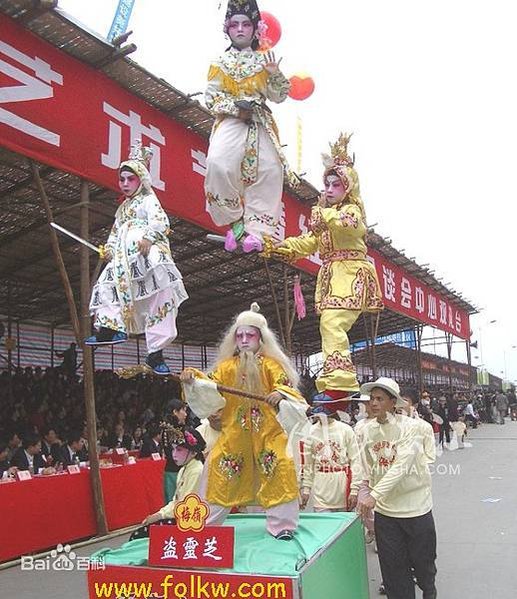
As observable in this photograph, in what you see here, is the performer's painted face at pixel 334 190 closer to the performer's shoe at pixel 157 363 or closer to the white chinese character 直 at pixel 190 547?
the performer's shoe at pixel 157 363

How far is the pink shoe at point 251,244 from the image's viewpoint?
284 cm

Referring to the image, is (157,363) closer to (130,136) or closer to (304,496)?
(304,496)

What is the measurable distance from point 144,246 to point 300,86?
1.32 meters

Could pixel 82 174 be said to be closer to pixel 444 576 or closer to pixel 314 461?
pixel 314 461

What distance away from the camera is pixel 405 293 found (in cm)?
1107

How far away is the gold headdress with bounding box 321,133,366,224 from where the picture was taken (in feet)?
12.1

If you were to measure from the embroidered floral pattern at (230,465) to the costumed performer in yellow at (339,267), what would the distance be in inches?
22.7

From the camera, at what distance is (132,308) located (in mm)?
2814

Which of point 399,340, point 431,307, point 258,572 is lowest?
point 258,572

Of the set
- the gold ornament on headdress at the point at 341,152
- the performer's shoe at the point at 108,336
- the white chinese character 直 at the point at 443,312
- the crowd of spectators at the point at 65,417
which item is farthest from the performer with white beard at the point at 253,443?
the white chinese character 直 at the point at 443,312

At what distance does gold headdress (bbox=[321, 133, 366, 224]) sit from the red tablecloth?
371cm

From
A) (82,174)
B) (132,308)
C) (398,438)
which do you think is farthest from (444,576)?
(82,174)

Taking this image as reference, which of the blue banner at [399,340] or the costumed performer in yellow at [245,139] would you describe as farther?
the blue banner at [399,340]

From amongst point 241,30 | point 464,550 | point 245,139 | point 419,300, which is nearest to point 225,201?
point 245,139
